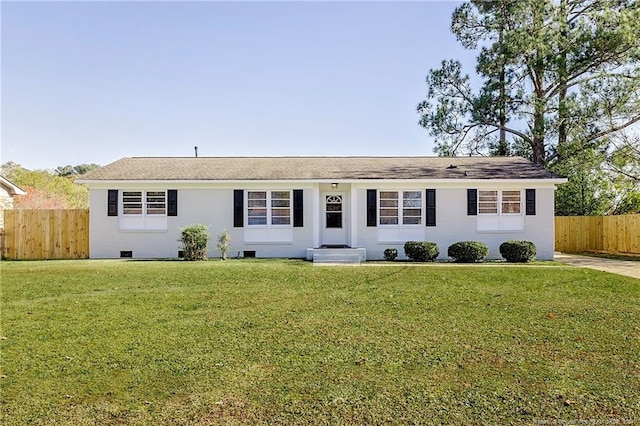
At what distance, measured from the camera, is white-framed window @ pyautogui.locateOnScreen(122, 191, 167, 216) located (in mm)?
16609

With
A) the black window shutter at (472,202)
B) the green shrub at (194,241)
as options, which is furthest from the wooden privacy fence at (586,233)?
the green shrub at (194,241)

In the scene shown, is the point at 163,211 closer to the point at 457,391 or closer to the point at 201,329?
the point at 201,329

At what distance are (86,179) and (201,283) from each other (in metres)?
8.48

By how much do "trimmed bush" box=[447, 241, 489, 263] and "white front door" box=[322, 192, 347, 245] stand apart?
4.06 meters

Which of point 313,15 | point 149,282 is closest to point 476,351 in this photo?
point 149,282

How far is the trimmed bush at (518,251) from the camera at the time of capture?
15.1m

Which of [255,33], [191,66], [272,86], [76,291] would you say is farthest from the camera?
[272,86]

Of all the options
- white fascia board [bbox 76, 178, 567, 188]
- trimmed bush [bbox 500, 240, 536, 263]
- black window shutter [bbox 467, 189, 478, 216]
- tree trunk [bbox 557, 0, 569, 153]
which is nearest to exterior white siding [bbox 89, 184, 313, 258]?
white fascia board [bbox 76, 178, 567, 188]

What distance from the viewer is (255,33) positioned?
50.3 feet

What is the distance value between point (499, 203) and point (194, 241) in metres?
11.0

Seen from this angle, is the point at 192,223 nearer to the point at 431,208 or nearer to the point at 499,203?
the point at 431,208

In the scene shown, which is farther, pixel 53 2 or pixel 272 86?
pixel 272 86

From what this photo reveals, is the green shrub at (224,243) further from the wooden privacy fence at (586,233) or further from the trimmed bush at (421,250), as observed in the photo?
the wooden privacy fence at (586,233)

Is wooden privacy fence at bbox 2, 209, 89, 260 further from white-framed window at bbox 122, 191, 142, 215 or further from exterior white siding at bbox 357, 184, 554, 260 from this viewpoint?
exterior white siding at bbox 357, 184, 554, 260
